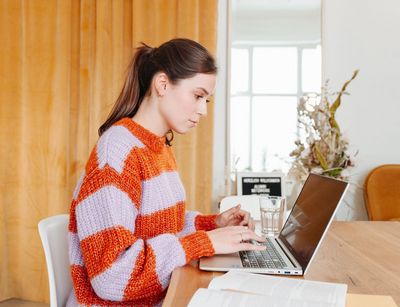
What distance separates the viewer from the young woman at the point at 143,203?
1005mm

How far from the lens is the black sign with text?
9.48ft

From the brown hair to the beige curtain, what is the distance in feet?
5.57

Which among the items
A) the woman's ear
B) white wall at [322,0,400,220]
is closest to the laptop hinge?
the woman's ear

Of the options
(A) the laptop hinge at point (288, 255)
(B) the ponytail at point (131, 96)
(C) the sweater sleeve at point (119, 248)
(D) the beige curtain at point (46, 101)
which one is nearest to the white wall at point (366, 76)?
(D) the beige curtain at point (46, 101)

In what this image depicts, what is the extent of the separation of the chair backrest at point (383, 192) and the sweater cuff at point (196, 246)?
81.8 inches

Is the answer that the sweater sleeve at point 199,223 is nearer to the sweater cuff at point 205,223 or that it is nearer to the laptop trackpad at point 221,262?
the sweater cuff at point 205,223

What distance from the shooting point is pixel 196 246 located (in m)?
1.05

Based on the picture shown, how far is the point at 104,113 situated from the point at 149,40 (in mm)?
540

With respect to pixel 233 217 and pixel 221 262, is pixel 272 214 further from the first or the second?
pixel 221 262

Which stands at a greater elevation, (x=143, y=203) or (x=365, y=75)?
(x=365, y=75)

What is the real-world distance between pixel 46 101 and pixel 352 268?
8.26 ft

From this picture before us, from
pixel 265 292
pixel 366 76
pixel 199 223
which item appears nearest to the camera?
pixel 265 292

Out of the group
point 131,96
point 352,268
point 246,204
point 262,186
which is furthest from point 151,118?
point 262,186

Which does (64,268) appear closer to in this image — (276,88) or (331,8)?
(276,88)
